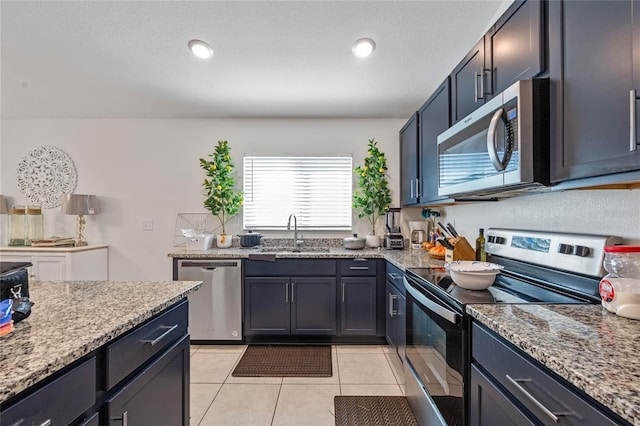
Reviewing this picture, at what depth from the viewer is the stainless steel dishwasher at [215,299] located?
9.35ft

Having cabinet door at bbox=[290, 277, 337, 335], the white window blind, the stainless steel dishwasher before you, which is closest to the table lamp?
the stainless steel dishwasher

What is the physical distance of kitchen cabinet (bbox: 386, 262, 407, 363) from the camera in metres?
2.19

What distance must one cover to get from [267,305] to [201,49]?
2.20 metres

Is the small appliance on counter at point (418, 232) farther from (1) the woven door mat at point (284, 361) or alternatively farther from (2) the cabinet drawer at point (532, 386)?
(2) the cabinet drawer at point (532, 386)

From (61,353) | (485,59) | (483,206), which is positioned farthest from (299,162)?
(61,353)

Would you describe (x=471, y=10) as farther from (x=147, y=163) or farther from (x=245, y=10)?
(x=147, y=163)

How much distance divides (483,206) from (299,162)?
6.42ft

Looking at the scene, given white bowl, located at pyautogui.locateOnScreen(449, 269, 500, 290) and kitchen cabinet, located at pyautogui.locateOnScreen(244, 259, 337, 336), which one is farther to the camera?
kitchen cabinet, located at pyautogui.locateOnScreen(244, 259, 337, 336)

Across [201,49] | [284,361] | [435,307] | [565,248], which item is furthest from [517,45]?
[284,361]

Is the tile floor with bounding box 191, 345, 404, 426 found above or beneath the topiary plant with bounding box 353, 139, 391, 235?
beneath

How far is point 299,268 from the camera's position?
9.32 feet

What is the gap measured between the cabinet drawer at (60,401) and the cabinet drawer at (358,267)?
2.17 meters

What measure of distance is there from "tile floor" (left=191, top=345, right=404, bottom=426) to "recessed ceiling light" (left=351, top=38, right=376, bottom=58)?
2.38m

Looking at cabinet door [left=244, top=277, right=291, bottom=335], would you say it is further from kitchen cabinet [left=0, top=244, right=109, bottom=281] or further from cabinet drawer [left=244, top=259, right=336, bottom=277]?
kitchen cabinet [left=0, top=244, right=109, bottom=281]
